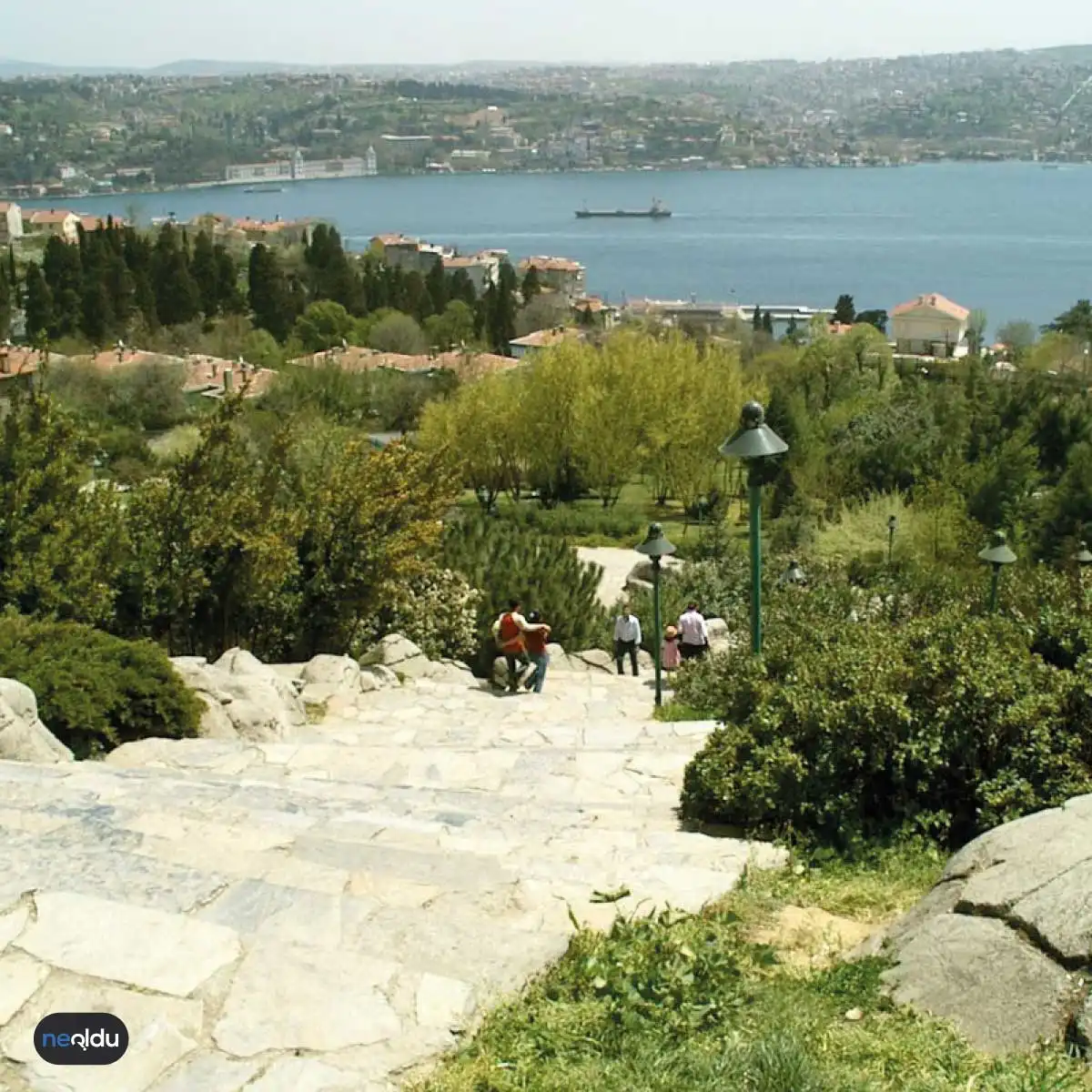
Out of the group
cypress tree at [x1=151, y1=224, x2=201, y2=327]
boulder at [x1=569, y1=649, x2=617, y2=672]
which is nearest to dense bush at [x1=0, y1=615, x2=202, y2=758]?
boulder at [x1=569, y1=649, x2=617, y2=672]

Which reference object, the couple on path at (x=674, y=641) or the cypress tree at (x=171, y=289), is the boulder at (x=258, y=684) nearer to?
the couple on path at (x=674, y=641)

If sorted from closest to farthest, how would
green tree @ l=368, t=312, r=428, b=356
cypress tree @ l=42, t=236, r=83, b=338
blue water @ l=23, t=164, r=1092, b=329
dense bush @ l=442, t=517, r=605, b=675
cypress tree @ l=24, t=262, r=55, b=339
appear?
1. dense bush @ l=442, t=517, r=605, b=675
2. cypress tree @ l=24, t=262, r=55, b=339
3. cypress tree @ l=42, t=236, r=83, b=338
4. green tree @ l=368, t=312, r=428, b=356
5. blue water @ l=23, t=164, r=1092, b=329

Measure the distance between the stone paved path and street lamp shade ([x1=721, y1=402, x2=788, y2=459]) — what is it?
7.07 ft

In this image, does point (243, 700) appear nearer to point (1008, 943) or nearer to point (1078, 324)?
point (1008, 943)

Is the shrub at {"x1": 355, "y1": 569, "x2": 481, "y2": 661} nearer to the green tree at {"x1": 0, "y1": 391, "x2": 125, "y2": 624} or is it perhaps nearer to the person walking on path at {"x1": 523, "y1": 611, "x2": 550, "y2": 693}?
the person walking on path at {"x1": 523, "y1": 611, "x2": 550, "y2": 693}

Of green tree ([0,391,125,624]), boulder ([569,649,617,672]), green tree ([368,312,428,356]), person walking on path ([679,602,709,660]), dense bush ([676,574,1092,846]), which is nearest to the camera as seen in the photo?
dense bush ([676,574,1092,846])

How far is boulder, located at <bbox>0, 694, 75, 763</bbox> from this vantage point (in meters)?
6.75

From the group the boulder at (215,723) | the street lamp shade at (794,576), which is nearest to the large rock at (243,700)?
the boulder at (215,723)

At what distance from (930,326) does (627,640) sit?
219 feet

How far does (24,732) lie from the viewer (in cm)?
691

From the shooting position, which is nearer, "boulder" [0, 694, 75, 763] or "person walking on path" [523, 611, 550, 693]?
"boulder" [0, 694, 75, 763]

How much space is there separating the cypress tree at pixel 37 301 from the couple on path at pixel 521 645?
1744 inches

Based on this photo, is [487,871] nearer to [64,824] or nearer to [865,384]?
[64,824]

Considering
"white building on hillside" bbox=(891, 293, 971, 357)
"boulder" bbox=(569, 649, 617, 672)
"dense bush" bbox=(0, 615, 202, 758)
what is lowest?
"white building on hillside" bbox=(891, 293, 971, 357)
